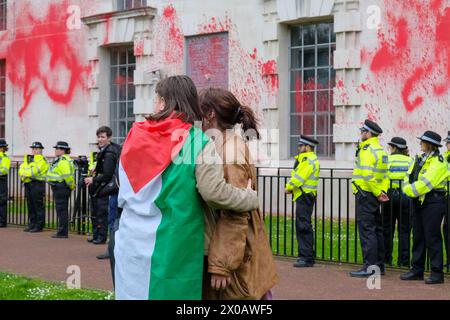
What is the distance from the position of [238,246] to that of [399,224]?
6.89 meters

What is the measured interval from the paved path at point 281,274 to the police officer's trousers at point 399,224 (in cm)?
54

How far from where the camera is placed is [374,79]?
1569cm

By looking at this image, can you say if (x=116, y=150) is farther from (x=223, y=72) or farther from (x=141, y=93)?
(x=141, y=93)

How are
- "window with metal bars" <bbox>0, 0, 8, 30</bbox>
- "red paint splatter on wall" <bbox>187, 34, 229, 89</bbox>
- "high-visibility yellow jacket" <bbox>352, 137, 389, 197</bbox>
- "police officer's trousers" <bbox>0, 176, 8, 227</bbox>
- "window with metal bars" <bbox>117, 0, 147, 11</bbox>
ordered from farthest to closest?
"window with metal bars" <bbox>0, 0, 8, 30</bbox>, "window with metal bars" <bbox>117, 0, 147, 11</bbox>, "red paint splatter on wall" <bbox>187, 34, 229, 89</bbox>, "police officer's trousers" <bbox>0, 176, 8, 227</bbox>, "high-visibility yellow jacket" <bbox>352, 137, 389, 197</bbox>

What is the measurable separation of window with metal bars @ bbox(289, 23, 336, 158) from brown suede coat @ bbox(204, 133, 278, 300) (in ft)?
41.3

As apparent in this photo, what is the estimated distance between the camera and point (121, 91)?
2142cm

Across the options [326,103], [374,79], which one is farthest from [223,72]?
[374,79]

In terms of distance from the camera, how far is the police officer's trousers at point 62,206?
14031mm

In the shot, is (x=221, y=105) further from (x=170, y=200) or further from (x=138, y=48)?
(x=138, y=48)

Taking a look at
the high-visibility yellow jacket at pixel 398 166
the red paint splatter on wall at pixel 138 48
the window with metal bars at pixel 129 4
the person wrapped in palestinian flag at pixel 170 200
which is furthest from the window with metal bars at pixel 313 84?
the person wrapped in palestinian flag at pixel 170 200

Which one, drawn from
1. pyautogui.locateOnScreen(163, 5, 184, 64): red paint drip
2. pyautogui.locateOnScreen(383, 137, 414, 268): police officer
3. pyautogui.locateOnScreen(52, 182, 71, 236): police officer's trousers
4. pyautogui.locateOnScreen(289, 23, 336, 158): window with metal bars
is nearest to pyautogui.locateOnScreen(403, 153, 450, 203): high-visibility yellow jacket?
pyautogui.locateOnScreen(383, 137, 414, 268): police officer

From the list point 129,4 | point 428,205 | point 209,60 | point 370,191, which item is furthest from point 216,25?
point 428,205

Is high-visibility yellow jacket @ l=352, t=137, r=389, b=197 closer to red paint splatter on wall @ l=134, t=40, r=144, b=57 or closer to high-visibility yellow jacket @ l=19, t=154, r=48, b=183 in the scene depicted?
high-visibility yellow jacket @ l=19, t=154, r=48, b=183

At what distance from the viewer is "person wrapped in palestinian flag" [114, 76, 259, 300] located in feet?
13.7
